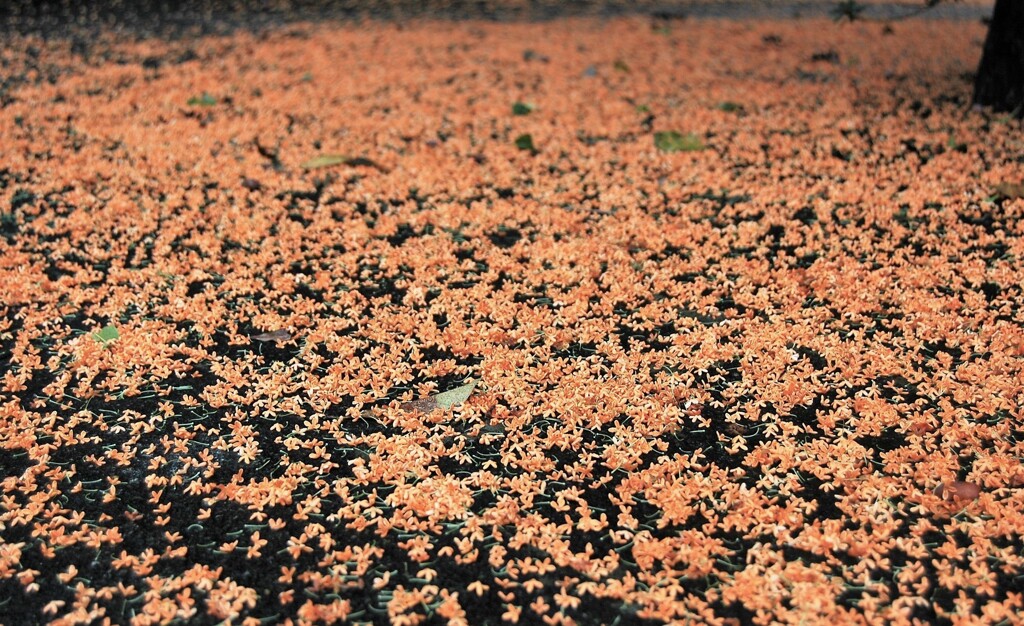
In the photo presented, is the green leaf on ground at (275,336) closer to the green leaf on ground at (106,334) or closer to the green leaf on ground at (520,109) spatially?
the green leaf on ground at (106,334)

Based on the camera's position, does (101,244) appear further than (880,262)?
Yes

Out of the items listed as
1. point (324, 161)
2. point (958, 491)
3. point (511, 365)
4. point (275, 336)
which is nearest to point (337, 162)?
point (324, 161)

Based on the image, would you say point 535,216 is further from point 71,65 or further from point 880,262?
point 71,65

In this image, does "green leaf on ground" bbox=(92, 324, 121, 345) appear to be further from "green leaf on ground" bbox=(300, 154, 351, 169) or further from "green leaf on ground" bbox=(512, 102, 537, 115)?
"green leaf on ground" bbox=(512, 102, 537, 115)

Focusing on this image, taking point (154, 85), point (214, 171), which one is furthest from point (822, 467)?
point (154, 85)

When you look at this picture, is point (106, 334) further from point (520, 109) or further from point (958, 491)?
point (520, 109)

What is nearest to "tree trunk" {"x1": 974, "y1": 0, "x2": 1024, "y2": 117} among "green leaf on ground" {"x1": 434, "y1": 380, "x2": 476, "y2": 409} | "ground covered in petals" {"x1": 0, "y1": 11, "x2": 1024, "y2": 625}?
"ground covered in petals" {"x1": 0, "y1": 11, "x2": 1024, "y2": 625}

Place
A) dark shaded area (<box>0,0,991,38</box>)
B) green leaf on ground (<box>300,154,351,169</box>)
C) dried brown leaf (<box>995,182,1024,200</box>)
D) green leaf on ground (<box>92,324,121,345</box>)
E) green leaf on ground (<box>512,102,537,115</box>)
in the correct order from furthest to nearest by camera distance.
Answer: dark shaded area (<box>0,0,991,38</box>) → green leaf on ground (<box>512,102,537,115</box>) → green leaf on ground (<box>300,154,351,169</box>) → dried brown leaf (<box>995,182,1024,200</box>) → green leaf on ground (<box>92,324,121,345</box>)
